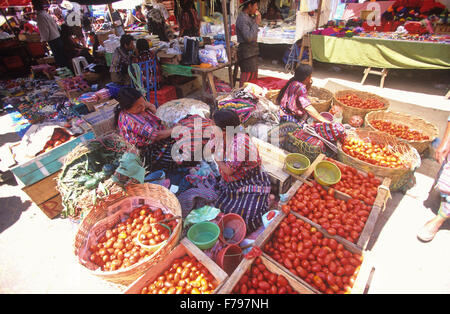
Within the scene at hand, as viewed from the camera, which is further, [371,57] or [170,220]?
[371,57]

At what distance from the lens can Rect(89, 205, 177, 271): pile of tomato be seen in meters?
1.96

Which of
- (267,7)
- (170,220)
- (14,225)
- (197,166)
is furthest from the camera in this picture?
→ (267,7)

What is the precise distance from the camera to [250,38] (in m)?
4.83

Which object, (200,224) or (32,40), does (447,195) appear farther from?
(32,40)

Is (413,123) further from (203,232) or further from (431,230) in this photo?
(203,232)

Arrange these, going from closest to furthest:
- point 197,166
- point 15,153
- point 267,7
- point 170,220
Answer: point 170,220 < point 15,153 < point 197,166 < point 267,7

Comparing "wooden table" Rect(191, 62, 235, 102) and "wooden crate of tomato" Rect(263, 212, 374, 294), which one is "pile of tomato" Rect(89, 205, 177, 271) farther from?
"wooden table" Rect(191, 62, 235, 102)

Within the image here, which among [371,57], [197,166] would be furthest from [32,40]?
[371,57]

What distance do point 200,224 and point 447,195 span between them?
8.95 ft

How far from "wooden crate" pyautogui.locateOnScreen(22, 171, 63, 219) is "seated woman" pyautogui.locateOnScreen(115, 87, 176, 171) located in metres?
1.13

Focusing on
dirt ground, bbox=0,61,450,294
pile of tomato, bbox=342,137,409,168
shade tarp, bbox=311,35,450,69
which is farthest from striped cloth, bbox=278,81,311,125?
shade tarp, bbox=311,35,450,69

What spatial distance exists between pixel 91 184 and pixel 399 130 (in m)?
4.36

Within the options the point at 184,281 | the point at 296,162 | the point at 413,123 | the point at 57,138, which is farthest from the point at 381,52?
the point at 57,138

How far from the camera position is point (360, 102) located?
4273 mm
